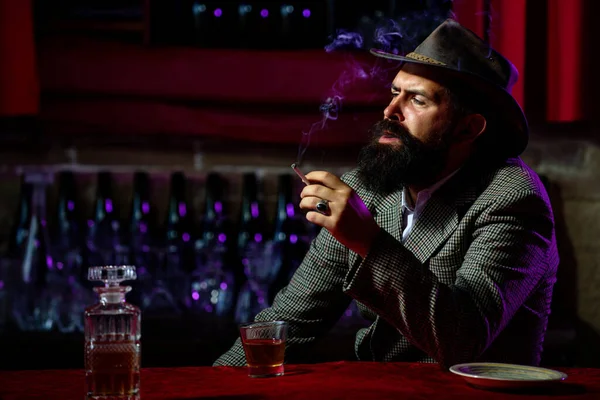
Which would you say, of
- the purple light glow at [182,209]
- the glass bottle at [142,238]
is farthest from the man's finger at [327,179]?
the purple light glow at [182,209]

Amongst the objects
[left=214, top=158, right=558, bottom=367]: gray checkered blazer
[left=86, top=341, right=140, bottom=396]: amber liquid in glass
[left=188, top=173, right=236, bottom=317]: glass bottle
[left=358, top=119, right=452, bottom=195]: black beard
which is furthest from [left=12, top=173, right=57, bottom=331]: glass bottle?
[left=86, top=341, right=140, bottom=396]: amber liquid in glass

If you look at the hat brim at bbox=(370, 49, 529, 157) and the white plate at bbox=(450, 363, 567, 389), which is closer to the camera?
Answer: the white plate at bbox=(450, 363, 567, 389)

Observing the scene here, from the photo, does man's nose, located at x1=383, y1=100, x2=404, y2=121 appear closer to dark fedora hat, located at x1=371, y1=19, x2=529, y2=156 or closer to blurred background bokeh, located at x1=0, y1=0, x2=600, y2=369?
dark fedora hat, located at x1=371, y1=19, x2=529, y2=156

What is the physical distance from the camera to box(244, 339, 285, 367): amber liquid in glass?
1.54 m

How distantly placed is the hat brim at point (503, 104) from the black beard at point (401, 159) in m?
0.14

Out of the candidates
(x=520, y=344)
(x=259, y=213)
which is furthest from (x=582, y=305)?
(x=520, y=344)

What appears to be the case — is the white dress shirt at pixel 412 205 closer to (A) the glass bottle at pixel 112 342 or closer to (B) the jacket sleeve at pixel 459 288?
(B) the jacket sleeve at pixel 459 288

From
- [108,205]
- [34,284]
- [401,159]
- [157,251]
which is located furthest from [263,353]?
[108,205]

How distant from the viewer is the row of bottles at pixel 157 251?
121 inches

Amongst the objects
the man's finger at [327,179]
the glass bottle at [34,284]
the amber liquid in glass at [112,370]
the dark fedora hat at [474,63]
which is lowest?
the glass bottle at [34,284]

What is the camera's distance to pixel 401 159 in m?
2.13

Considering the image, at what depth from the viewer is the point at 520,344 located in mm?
2014

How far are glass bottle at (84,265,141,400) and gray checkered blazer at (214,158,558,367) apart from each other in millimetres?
513

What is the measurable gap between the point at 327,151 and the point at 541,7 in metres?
1.12
